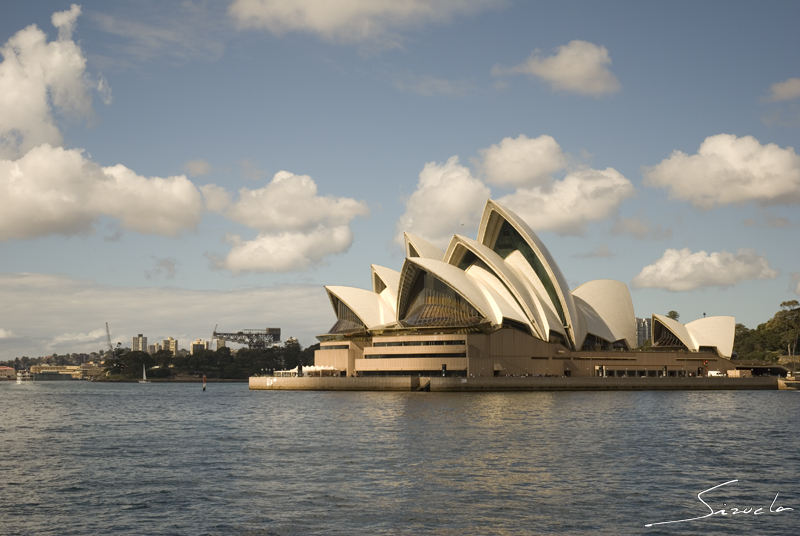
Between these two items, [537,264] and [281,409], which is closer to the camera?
[281,409]

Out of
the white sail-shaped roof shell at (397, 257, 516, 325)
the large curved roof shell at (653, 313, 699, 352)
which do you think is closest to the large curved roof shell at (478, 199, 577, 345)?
the white sail-shaped roof shell at (397, 257, 516, 325)

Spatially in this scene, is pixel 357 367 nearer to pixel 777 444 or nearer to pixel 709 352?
pixel 709 352

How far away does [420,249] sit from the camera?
331ft

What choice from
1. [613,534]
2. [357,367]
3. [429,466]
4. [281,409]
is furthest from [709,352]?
[613,534]

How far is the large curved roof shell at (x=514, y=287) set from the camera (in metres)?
92.4

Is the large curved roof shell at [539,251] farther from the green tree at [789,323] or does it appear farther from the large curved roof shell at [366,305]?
the green tree at [789,323]

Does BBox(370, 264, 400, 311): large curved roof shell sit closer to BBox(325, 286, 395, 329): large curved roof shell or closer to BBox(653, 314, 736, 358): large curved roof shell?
BBox(325, 286, 395, 329): large curved roof shell

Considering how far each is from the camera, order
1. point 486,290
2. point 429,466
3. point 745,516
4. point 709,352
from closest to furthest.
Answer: point 745,516, point 429,466, point 486,290, point 709,352

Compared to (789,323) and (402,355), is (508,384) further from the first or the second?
(789,323)

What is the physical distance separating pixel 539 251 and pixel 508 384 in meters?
16.3

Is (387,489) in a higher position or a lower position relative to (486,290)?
lower

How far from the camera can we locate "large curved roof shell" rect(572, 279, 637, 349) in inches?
4146

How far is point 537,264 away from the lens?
3716 inches

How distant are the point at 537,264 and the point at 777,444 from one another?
56.9m
